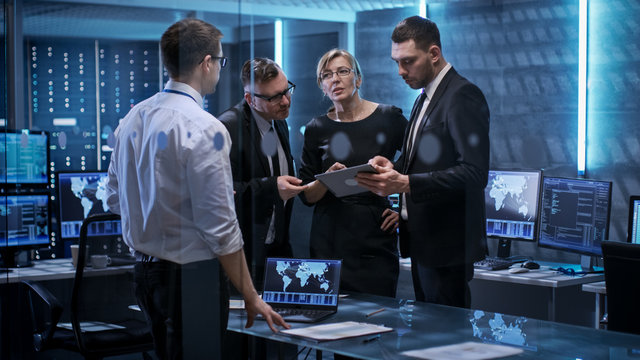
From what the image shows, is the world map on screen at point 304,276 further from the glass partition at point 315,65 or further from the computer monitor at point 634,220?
the computer monitor at point 634,220

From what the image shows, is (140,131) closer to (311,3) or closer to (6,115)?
(6,115)

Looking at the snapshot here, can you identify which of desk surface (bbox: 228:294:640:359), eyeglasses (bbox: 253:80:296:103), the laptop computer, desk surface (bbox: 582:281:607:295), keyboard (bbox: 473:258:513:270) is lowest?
desk surface (bbox: 582:281:607:295)

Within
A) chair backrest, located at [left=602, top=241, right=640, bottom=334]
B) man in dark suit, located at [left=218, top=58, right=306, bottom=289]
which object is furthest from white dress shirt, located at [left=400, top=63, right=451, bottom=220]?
chair backrest, located at [left=602, top=241, right=640, bottom=334]

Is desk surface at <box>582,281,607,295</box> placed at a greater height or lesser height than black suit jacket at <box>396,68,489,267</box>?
lesser

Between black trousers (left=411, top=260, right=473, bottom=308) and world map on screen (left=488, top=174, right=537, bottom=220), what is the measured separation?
101 cm

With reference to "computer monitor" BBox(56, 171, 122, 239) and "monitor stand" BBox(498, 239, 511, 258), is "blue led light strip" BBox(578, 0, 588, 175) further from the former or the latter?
"computer monitor" BBox(56, 171, 122, 239)

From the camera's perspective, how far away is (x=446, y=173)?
280cm

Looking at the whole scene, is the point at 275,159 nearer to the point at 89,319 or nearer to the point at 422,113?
the point at 422,113

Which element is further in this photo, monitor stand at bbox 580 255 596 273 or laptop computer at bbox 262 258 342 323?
monitor stand at bbox 580 255 596 273

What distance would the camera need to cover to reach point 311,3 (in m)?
3.59

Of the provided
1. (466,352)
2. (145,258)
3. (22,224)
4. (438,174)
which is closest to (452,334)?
(466,352)

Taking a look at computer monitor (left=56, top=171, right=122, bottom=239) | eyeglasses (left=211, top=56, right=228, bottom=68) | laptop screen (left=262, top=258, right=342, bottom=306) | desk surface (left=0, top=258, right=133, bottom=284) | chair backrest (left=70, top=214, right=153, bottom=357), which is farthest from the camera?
computer monitor (left=56, top=171, right=122, bottom=239)

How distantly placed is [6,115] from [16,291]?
2.71ft

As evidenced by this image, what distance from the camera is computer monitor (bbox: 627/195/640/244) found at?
11.5ft
